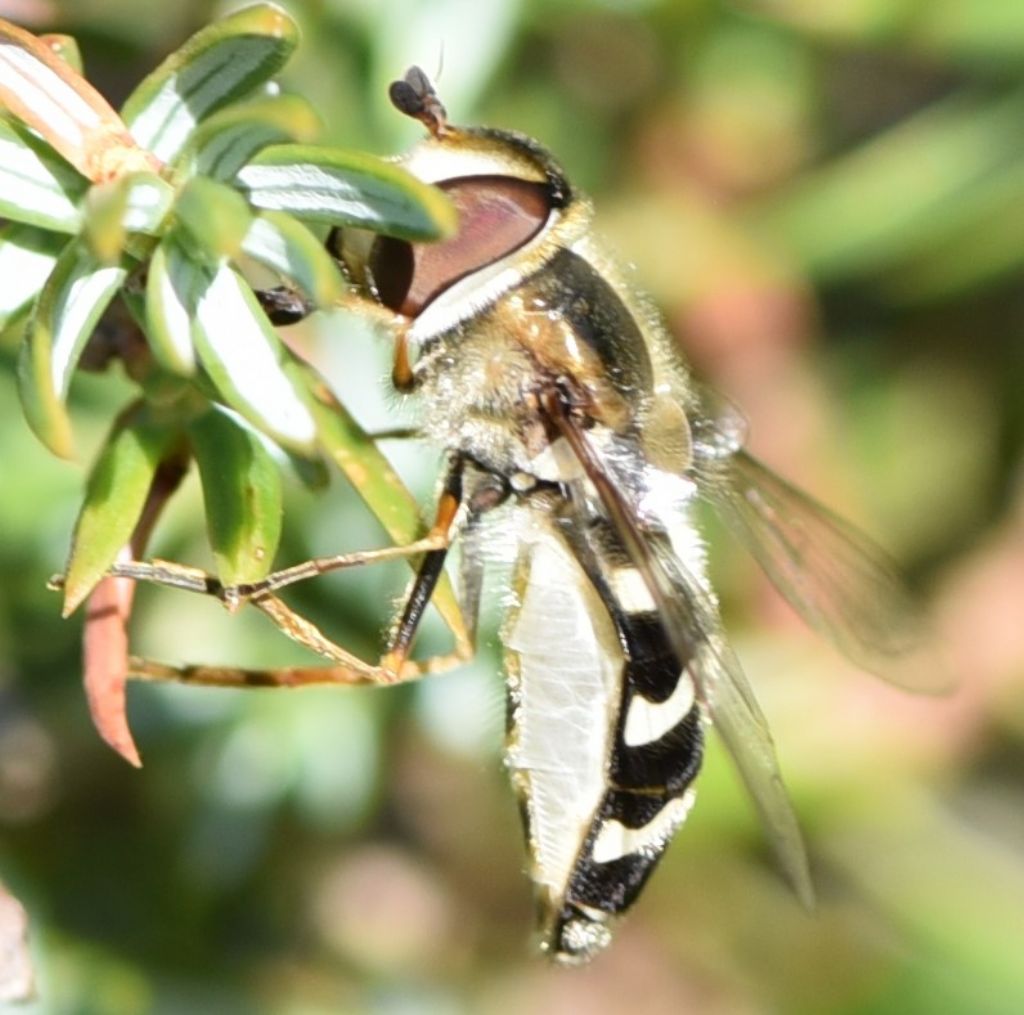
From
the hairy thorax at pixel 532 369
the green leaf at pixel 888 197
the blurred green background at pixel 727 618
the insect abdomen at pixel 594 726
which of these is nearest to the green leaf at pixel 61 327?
the hairy thorax at pixel 532 369

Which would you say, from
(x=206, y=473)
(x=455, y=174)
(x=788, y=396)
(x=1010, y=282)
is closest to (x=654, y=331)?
(x=455, y=174)

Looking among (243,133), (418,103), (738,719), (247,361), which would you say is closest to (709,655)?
(738,719)

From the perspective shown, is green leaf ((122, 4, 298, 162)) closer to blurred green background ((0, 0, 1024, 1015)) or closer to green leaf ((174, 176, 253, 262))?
green leaf ((174, 176, 253, 262))

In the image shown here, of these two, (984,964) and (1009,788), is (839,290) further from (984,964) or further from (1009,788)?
(984,964)

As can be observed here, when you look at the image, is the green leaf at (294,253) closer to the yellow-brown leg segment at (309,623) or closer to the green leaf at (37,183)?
the green leaf at (37,183)

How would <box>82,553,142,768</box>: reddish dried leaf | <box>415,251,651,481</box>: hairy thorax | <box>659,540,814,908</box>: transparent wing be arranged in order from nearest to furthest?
<box>82,553,142,768</box>: reddish dried leaf < <box>415,251,651,481</box>: hairy thorax < <box>659,540,814,908</box>: transparent wing

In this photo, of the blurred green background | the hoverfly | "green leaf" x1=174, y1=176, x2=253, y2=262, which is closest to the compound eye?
the hoverfly
